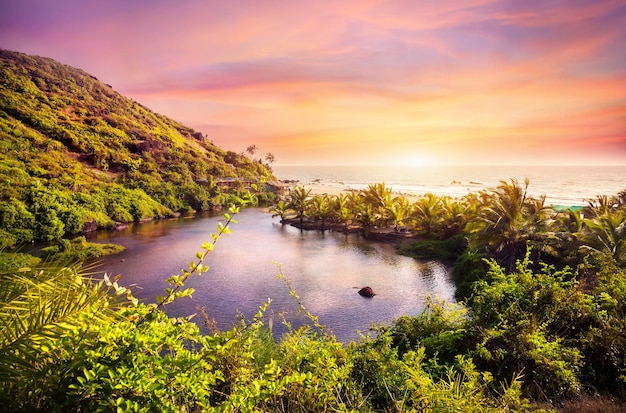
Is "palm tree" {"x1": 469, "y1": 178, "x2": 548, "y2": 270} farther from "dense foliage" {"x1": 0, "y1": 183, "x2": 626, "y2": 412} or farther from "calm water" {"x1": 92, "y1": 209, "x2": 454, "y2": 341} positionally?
"dense foliage" {"x1": 0, "y1": 183, "x2": 626, "y2": 412}

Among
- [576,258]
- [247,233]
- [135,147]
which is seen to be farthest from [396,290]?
[135,147]

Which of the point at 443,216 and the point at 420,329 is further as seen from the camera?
the point at 443,216

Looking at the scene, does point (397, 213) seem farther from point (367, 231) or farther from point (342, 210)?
point (342, 210)

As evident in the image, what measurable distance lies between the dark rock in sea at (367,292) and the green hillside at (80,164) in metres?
21.0

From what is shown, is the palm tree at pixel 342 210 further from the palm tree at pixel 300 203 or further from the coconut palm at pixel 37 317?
the coconut palm at pixel 37 317

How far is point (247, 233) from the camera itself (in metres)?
46.6

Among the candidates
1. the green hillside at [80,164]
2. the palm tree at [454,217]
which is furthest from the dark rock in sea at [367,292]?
the green hillside at [80,164]

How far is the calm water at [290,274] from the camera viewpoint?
20875mm

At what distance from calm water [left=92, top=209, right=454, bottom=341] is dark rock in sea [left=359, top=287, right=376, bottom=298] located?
0.41 metres

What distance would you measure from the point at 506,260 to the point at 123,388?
2737 cm

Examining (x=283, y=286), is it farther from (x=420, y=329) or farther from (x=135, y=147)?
(x=135, y=147)

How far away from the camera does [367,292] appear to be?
23.6 meters

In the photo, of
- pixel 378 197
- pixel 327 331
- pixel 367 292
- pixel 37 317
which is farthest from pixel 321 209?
pixel 37 317

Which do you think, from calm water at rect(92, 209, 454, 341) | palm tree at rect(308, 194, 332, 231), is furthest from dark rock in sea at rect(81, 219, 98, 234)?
palm tree at rect(308, 194, 332, 231)
